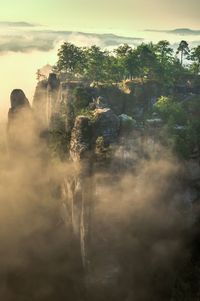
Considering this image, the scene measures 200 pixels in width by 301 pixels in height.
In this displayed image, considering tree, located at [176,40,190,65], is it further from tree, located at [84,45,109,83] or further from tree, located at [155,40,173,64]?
tree, located at [84,45,109,83]

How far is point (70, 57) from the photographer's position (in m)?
89.7

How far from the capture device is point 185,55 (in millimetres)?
92562

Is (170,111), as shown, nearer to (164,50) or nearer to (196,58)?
(164,50)

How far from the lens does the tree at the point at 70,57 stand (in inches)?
3489

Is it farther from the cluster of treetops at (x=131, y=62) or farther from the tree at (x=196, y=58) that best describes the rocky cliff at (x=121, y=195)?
the tree at (x=196, y=58)

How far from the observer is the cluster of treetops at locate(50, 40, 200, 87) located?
84812mm

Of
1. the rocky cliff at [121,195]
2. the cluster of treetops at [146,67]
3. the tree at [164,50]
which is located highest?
the tree at [164,50]

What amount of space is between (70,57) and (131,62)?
12607mm

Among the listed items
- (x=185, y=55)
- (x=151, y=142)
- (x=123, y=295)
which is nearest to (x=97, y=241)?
(x=123, y=295)

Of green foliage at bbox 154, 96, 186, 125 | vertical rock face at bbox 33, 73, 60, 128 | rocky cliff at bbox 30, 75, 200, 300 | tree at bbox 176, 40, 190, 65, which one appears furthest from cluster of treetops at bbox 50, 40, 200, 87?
rocky cliff at bbox 30, 75, 200, 300

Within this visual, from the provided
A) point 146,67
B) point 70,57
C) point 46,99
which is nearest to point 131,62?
point 146,67

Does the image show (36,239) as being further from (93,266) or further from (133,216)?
(133,216)

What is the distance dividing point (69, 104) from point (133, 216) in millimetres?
22263

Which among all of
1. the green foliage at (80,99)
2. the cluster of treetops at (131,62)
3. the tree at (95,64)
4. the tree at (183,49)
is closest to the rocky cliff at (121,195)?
the green foliage at (80,99)
